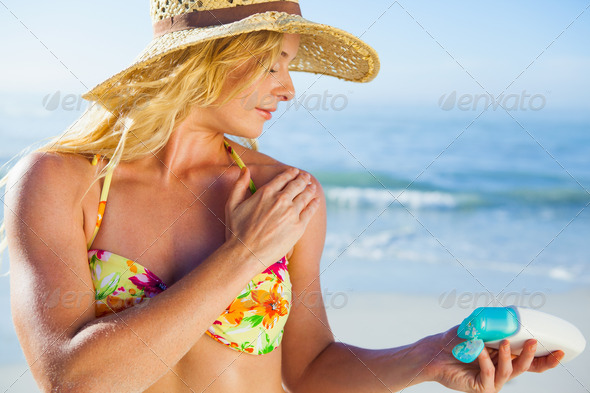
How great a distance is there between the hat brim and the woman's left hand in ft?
3.35

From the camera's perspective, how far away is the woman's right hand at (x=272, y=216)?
1593 mm

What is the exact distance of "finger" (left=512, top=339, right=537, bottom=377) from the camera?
5.55 feet

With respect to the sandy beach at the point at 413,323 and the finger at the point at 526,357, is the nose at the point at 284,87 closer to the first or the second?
the finger at the point at 526,357

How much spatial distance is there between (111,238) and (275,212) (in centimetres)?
50

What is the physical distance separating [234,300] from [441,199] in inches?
377

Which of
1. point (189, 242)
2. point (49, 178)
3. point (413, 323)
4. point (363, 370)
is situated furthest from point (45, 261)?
point (413, 323)

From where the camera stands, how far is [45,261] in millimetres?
1492

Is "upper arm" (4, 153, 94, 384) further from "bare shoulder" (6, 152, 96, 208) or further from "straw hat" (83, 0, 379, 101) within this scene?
"straw hat" (83, 0, 379, 101)

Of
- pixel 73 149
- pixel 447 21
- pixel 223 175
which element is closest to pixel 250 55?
pixel 223 175

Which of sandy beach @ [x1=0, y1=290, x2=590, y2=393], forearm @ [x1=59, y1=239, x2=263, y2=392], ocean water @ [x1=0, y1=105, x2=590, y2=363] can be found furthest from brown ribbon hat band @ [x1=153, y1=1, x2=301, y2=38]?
sandy beach @ [x1=0, y1=290, x2=590, y2=393]

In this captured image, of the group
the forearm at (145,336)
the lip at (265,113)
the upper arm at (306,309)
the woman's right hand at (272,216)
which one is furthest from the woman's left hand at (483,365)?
the lip at (265,113)

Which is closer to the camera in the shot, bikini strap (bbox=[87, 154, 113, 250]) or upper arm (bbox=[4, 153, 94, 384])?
upper arm (bbox=[4, 153, 94, 384])

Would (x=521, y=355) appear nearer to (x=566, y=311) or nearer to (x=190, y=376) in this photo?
(x=190, y=376)

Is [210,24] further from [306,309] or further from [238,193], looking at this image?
[306,309]
